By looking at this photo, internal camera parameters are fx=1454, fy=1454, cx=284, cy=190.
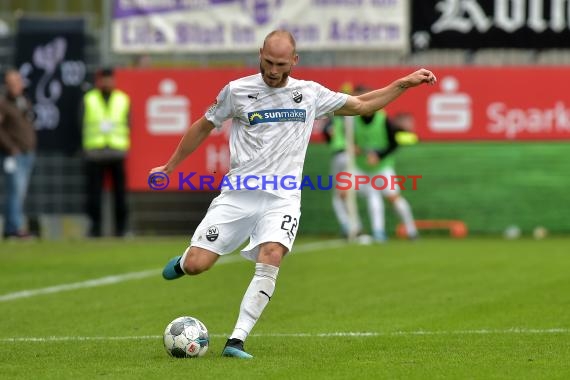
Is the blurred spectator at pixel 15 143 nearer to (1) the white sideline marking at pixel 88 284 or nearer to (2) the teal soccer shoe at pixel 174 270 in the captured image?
(1) the white sideline marking at pixel 88 284

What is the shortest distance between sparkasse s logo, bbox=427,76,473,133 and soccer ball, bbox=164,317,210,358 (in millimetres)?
14184

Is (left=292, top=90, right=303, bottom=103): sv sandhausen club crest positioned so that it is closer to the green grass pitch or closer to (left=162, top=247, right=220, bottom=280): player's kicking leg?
(left=162, top=247, right=220, bottom=280): player's kicking leg

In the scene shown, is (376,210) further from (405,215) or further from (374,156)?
(374,156)

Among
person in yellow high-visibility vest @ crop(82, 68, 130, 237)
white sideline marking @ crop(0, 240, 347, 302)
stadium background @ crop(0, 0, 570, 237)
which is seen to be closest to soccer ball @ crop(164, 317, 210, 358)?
white sideline marking @ crop(0, 240, 347, 302)

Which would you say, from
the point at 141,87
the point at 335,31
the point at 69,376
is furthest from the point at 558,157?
the point at 69,376

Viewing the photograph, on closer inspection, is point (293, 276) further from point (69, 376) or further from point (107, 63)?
point (107, 63)

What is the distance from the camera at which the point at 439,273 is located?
15.3 metres

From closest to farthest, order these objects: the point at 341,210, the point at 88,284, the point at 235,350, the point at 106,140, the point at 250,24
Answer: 1. the point at 235,350
2. the point at 88,284
3. the point at 341,210
4. the point at 106,140
5. the point at 250,24

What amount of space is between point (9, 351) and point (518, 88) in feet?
47.8

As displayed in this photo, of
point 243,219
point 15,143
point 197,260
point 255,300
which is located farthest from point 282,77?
point 15,143

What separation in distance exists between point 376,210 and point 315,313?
967 cm

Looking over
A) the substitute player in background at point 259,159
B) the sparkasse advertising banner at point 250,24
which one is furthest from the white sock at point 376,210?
the substitute player in background at point 259,159

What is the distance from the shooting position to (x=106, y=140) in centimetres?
2222

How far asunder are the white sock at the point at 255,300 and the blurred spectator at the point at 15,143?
42.6 ft
